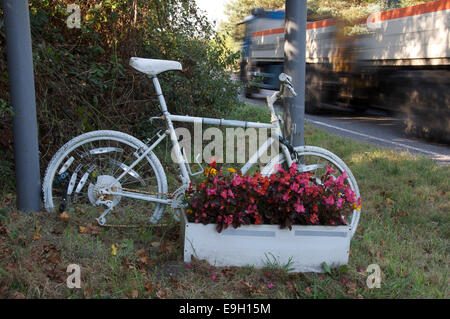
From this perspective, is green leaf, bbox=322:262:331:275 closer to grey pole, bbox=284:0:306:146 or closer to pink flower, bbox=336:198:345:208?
pink flower, bbox=336:198:345:208

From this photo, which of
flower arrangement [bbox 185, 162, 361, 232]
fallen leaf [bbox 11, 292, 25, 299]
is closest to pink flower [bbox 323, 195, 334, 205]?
flower arrangement [bbox 185, 162, 361, 232]

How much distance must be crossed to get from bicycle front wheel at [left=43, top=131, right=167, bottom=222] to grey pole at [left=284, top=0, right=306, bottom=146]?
123 cm

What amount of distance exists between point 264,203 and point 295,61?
4.69 feet

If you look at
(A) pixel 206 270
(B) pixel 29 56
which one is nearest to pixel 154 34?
(B) pixel 29 56

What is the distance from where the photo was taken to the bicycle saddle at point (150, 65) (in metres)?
3.26

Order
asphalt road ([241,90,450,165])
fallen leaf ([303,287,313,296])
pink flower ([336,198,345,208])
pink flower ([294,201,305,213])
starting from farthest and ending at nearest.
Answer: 1. asphalt road ([241,90,450,165])
2. pink flower ([336,198,345,208])
3. pink flower ([294,201,305,213])
4. fallen leaf ([303,287,313,296])

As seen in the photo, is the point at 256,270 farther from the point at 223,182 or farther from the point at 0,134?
the point at 0,134

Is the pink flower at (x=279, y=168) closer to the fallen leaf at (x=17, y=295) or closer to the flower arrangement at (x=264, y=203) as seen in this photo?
the flower arrangement at (x=264, y=203)

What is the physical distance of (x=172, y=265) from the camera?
2.88 m

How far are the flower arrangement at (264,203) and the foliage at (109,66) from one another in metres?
1.75

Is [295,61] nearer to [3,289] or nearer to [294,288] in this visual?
[294,288]

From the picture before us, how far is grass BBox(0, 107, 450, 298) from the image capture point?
260 cm

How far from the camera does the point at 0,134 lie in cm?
383

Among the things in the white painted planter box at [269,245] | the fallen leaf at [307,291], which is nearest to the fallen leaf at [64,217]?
the white painted planter box at [269,245]
